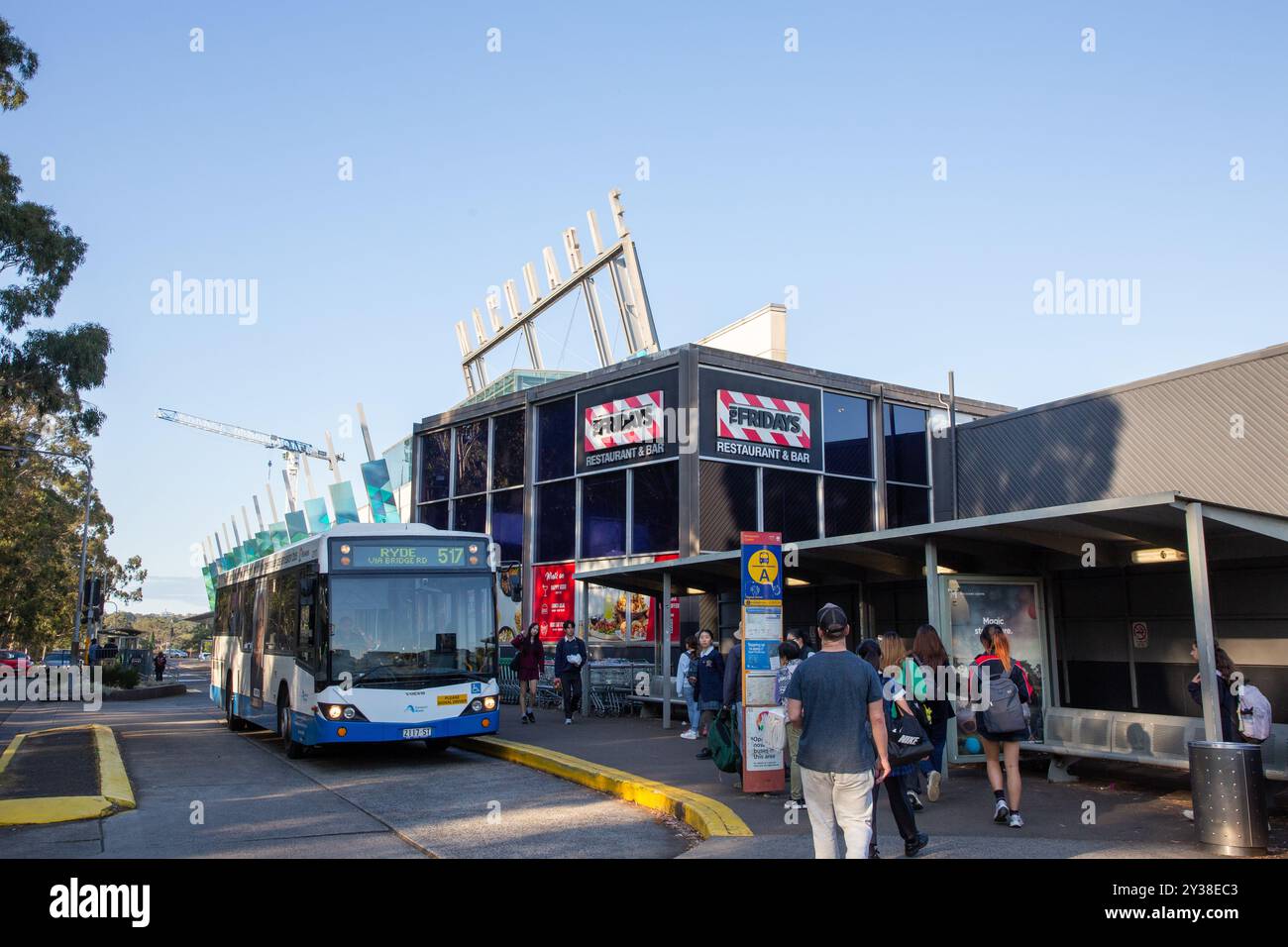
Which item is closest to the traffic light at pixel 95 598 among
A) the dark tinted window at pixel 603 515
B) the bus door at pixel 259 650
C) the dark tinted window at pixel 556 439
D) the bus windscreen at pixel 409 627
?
the dark tinted window at pixel 556 439

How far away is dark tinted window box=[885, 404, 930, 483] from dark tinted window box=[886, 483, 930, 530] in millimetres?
275

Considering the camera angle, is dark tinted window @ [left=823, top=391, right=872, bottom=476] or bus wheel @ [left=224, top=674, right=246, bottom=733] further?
dark tinted window @ [left=823, top=391, right=872, bottom=476]

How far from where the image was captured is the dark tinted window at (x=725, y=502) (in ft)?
77.9

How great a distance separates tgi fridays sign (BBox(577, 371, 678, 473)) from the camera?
24.6 metres

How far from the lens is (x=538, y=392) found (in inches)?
1121

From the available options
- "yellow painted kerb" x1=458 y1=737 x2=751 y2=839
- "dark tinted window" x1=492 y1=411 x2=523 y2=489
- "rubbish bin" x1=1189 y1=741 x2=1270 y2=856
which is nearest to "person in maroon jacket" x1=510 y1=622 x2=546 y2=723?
"yellow painted kerb" x1=458 y1=737 x2=751 y2=839

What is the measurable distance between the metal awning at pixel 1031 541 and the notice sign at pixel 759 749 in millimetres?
2697

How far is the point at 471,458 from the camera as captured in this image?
31203 millimetres

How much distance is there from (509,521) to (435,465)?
4.75 m

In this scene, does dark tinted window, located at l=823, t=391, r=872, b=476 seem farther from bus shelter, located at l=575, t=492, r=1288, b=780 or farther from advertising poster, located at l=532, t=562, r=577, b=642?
bus shelter, located at l=575, t=492, r=1288, b=780

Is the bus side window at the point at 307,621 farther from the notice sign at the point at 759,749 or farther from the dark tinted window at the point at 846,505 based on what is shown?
the dark tinted window at the point at 846,505

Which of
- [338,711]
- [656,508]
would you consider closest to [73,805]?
[338,711]
